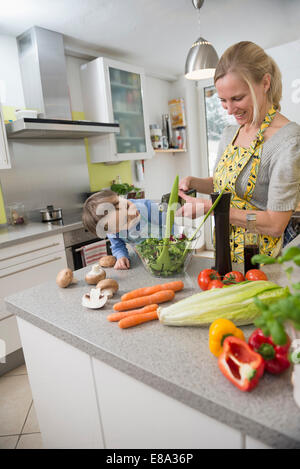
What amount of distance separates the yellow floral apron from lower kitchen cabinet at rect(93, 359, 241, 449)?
0.71 metres

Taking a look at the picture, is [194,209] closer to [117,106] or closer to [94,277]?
[94,277]

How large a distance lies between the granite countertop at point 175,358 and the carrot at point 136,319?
0.01m

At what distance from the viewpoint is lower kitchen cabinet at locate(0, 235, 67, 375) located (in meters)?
2.03

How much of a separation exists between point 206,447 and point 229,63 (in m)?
1.12

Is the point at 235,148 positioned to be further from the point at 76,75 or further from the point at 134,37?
the point at 76,75

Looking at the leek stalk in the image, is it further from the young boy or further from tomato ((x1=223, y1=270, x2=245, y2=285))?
the young boy

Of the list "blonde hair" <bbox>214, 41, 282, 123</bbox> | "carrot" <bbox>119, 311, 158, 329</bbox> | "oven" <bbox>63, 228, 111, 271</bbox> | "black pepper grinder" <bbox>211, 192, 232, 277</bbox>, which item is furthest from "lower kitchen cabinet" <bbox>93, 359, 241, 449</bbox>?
"oven" <bbox>63, 228, 111, 271</bbox>

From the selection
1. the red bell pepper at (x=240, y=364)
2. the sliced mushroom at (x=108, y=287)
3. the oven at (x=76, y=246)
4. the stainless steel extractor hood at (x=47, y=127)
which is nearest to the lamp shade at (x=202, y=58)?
the stainless steel extractor hood at (x=47, y=127)

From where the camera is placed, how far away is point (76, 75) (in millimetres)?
3088

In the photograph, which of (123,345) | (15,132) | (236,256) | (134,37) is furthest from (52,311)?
(134,37)

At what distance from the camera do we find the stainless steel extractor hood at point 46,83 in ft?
8.06

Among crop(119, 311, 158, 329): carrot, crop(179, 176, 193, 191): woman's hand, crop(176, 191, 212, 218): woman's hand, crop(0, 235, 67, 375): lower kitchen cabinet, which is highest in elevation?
crop(179, 176, 193, 191): woman's hand

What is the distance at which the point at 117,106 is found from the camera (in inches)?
122

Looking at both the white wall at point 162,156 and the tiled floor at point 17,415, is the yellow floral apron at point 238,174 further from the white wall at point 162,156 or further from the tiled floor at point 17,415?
the white wall at point 162,156
